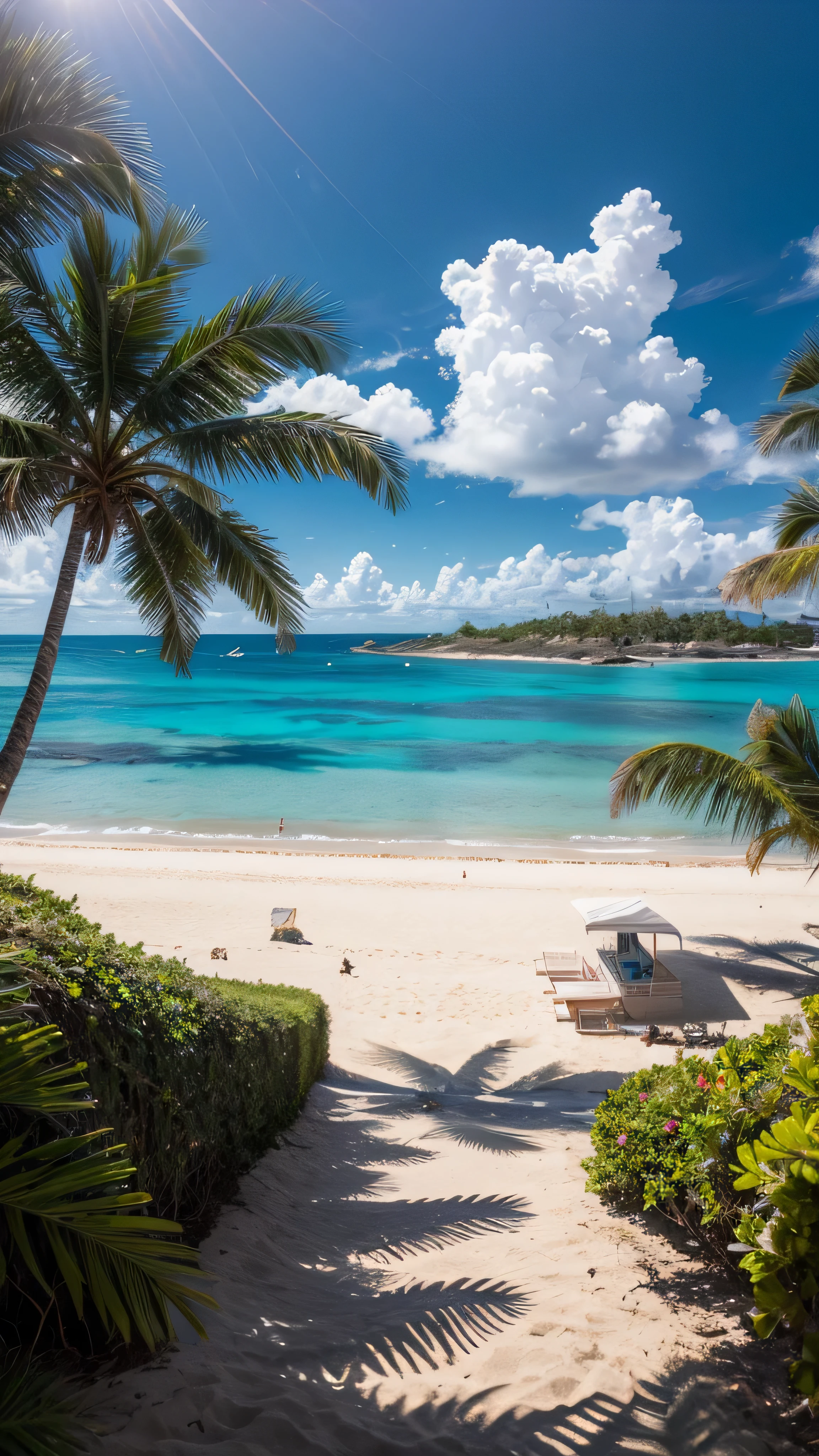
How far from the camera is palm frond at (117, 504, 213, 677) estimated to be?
268 inches

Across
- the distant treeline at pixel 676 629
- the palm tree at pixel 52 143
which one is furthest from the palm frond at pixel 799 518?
the distant treeline at pixel 676 629

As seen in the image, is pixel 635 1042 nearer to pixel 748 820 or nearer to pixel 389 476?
A: pixel 748 820

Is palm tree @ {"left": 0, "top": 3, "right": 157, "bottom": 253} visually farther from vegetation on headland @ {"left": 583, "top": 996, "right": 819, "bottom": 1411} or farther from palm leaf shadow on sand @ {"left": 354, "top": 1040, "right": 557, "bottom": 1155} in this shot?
palm leaf shadow on sand @ {"left": 354, "top": 1040, "right": 557, "bottom": 1155}

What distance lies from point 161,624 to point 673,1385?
674 cm

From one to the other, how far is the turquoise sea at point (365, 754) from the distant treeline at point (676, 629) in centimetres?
2349

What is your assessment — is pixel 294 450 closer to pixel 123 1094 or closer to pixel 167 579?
pixel 167 579

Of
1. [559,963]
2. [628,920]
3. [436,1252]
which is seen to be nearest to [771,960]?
[628,920]

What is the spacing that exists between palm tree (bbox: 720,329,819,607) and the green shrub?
276 inches

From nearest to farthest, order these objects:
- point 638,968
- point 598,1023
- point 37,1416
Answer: point 37,1416
point 598,1023
point 638,968

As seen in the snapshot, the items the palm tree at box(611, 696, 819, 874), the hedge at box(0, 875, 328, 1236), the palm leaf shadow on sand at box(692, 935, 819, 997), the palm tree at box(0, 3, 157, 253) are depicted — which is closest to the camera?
the hedge at box(0, 875, 328, 1236)

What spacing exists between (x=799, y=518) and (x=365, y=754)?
30082 mm

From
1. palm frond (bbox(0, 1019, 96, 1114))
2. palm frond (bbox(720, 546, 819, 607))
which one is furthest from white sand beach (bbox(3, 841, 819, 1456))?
palm frond (bbox(720, 546, 819, 607))

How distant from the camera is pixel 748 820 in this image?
29.7 ft

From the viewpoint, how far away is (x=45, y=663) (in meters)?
5.72
